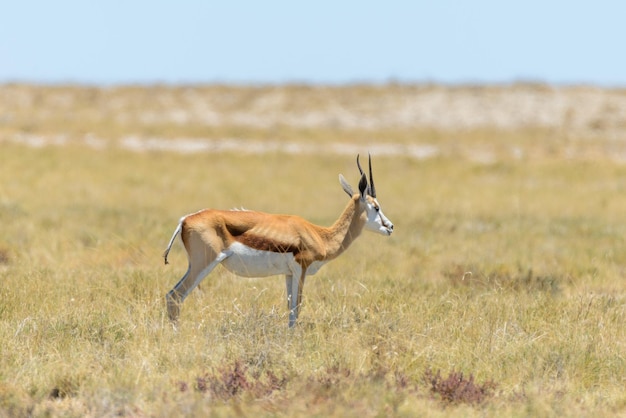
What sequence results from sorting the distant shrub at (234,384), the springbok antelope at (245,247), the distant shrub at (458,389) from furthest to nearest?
1. the springbok antelope at (245,247)
2. the distant shrub at (458,389)
3. the distant shrub at (234,384)

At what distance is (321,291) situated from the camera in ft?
35.2

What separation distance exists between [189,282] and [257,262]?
682 mm

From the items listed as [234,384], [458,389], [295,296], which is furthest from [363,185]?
[234,384]

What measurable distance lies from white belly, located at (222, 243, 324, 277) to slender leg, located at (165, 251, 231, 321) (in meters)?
0.10

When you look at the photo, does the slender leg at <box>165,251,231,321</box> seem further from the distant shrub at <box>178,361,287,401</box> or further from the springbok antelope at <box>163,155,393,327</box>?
the distant shrub at <box>178,361,287,401</box>

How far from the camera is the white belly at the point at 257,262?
8.73 meters

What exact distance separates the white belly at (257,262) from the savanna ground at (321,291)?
0.41 meters

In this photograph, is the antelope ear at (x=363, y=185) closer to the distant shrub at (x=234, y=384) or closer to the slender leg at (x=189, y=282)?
the slender leg at (x=189, y=282)

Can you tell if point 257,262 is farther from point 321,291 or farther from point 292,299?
point 321,291

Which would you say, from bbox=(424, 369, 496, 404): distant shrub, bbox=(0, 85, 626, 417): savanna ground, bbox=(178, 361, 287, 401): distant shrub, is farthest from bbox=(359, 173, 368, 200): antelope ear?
bbox=(178, 361, 287, 401): distant shrub

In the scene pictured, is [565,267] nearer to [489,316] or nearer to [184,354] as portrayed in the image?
[489,316]

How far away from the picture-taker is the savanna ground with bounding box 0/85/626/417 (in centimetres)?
708

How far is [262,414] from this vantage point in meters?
6.42

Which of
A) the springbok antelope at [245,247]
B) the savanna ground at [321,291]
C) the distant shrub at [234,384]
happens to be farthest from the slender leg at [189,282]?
the distant shrub at [234,384]
